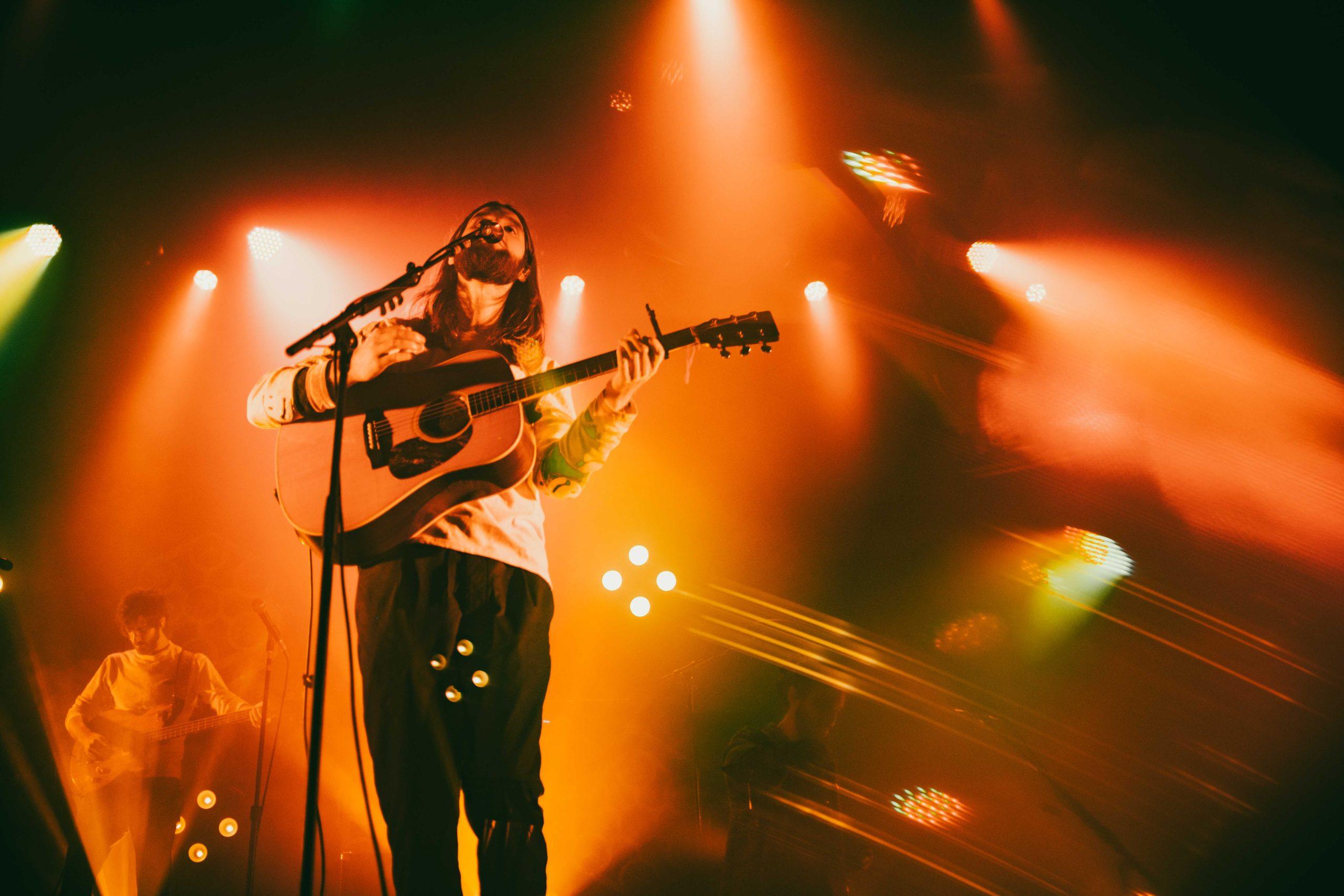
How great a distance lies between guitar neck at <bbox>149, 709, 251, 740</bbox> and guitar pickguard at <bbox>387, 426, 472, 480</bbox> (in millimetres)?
2006

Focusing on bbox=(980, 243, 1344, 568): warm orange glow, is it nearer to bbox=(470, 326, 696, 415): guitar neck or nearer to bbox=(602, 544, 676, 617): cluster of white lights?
bbox=(602, 544, 676, 617): cluster of white lights

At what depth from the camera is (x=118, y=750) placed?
3377mm

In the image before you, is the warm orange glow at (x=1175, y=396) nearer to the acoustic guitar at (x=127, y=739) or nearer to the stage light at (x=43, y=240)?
the acoustic guitar at (x=127, y=739)

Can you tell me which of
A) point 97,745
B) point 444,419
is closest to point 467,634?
point 444,419

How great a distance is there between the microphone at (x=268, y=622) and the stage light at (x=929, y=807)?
127 inches

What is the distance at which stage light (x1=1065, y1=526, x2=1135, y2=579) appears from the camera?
156 inches

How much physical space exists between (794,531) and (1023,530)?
135 centimetres

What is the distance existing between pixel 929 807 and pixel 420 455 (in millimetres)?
3060

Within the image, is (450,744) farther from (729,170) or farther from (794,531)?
(729,170)

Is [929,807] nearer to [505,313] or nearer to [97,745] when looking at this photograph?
[505,313]

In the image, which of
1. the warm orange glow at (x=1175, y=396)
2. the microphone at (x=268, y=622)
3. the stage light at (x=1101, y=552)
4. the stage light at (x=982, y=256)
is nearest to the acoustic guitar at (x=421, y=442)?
the microphone at (x=268, y=622)

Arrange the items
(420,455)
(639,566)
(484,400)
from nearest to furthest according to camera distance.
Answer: (420,455) → (484,400) → (639,566)

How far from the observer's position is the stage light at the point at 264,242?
3.81 m

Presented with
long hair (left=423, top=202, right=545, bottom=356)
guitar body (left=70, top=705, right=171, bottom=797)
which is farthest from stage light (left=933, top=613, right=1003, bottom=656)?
guitar body (left=70, top=705, right=171, bottom=797)
